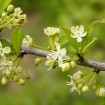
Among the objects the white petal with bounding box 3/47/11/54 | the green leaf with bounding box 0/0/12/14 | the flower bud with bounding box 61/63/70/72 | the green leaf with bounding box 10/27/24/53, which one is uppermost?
the green leaf with bounding box 0/0/12/14

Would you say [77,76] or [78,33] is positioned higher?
[78,33]

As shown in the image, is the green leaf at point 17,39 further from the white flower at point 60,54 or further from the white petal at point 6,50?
the white flower at point 60,54

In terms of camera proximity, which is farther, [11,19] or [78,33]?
[11,19]

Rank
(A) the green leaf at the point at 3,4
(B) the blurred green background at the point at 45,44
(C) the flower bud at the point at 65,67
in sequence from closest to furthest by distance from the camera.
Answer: (C) the flower bud at the point at 65,67
(A) the green leaf at the point at 3,4
(B) the blurred green background at the point at 45,44

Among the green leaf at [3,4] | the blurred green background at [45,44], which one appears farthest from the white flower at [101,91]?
the green leaf at [3,4]

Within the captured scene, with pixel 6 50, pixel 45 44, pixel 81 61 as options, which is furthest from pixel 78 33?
pixel 45 44

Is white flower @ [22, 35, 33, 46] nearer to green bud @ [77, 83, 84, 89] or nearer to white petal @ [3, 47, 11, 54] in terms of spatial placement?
white petal @ [3, 47, 11, 54]

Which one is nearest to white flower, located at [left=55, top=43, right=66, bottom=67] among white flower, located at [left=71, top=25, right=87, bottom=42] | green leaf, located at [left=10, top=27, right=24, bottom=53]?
white flower, located at [left=71, top=25, right=87, bottom=42]

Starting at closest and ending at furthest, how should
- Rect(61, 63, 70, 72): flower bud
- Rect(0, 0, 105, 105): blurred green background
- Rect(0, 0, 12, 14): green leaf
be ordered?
Rect(61, 63, 70, 72): flower bud → Rect(0, 0, 12, 14): green leaf → Rect(0, 0, 105, 105): blurred green background

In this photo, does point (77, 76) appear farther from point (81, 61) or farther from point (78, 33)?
point (78, 33)

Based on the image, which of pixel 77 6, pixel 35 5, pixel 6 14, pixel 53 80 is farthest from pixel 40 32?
pixel 6 14
